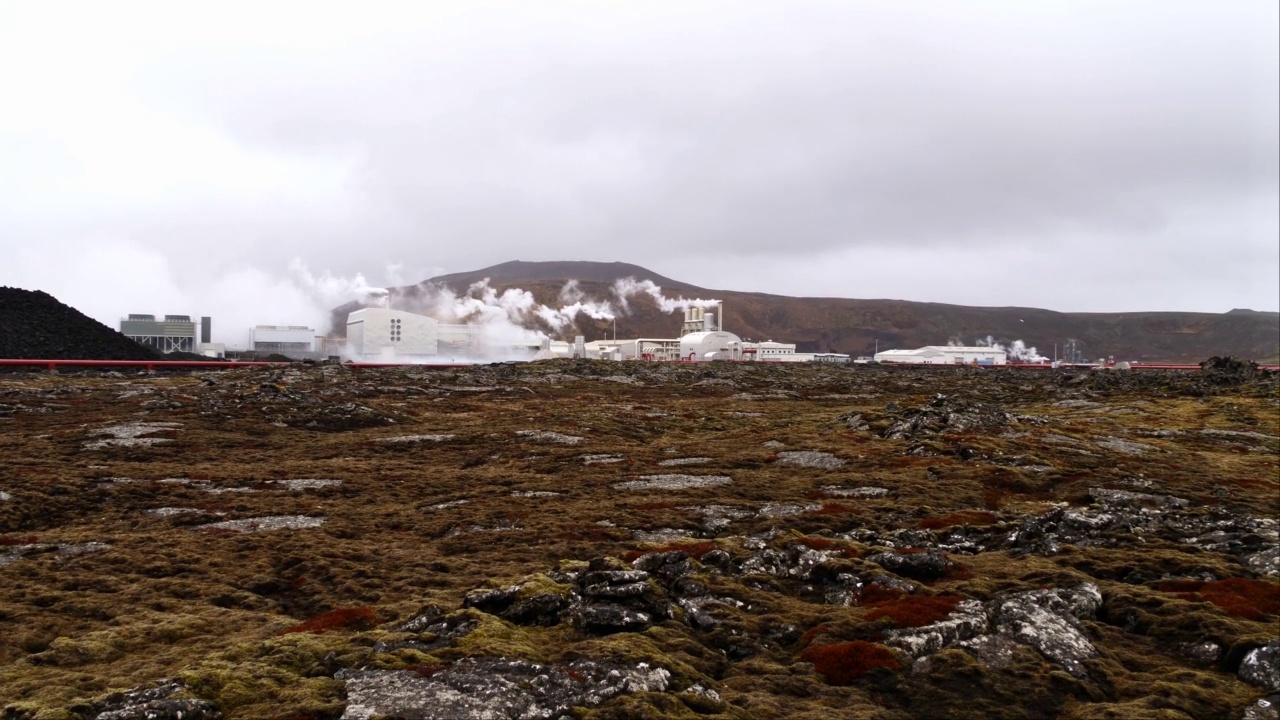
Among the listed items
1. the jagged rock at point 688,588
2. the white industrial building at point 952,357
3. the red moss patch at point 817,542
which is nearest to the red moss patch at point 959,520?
the red moss patch at point 817,542

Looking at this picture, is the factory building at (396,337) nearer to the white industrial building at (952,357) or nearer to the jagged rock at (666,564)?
the white industrial building at (952,357)

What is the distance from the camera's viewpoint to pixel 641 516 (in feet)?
56.6

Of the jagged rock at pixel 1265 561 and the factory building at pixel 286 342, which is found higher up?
the factory building at pixel 286 342

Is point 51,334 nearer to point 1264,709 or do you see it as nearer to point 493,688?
point 493,688

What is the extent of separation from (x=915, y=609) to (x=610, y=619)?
394cm

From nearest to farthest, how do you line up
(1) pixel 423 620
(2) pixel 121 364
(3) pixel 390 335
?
(1) pixel 423 620 → (2) pixel 121 364 → (3) pixel 390 335

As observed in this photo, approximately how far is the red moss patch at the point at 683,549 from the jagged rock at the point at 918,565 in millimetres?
2893

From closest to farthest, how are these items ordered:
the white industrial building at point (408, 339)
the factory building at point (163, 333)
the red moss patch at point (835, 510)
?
the red moss patch at point (835, 510)
the factory building at point (163, 333)
the white industrial building at point (408, 339)

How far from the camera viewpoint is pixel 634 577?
424 inches

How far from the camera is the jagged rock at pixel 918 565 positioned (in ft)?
38.8

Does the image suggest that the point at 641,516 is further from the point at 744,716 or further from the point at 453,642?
the point at 744,716

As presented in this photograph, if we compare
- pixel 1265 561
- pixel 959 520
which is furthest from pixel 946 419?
pixel 1265 561

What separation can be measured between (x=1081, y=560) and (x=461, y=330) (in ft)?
371

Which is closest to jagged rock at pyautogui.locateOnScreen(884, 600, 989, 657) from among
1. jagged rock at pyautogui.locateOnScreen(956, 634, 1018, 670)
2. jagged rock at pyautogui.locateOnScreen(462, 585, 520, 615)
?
jagged rock at pyautogui.locateOnScreen(956, 634, 1018, 670)
